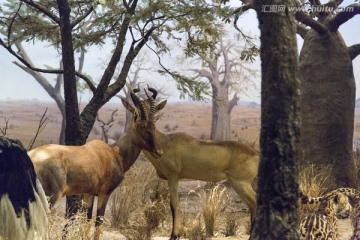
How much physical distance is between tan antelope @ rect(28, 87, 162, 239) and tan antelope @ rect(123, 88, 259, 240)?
0.55m

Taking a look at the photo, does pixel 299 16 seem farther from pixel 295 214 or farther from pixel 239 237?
pixel 295 214

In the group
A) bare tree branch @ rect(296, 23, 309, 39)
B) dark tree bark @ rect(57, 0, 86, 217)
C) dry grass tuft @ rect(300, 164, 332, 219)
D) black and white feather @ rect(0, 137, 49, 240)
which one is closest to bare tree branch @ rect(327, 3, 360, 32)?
bare tree branch @ rect(296, 23, 309, 39)

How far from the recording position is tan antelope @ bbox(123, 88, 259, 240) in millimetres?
6742

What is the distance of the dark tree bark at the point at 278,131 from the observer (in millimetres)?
4098

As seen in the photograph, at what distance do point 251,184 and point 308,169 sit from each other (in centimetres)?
289

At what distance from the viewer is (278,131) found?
4.09 m

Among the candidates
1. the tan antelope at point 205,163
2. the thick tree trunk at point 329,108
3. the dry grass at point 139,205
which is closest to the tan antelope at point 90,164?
the tan antelope at point 205,163

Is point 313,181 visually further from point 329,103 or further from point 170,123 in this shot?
point 170,123

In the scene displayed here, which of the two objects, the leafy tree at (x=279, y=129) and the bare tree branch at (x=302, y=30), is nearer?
the leafy tree at (x=279, y=129)

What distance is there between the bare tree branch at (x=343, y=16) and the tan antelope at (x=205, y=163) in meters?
3.96

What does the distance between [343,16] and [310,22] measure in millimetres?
718

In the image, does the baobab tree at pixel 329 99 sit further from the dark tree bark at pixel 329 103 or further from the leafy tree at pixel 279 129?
the leafy tree at pixel 279 129

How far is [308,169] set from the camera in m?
9.33

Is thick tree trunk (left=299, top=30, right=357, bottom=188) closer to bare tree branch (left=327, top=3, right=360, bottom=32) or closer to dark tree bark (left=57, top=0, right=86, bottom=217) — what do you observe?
bare tree branch (left=327, top=3, right=360, bottom=32)
